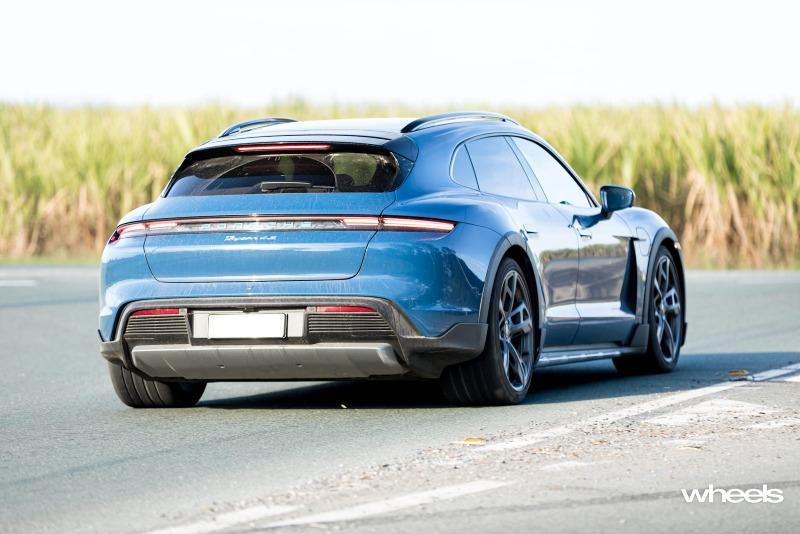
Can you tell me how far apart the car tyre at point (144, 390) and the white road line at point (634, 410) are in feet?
8.11

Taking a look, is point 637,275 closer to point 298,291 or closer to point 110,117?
point 298,291

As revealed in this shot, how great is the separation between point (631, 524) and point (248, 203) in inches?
138

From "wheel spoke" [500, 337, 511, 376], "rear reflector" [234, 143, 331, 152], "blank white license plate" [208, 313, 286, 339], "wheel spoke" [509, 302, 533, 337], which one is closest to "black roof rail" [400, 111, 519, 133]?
"rear reflector" [234, 143, 331, 152]

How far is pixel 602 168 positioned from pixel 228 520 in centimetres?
1965

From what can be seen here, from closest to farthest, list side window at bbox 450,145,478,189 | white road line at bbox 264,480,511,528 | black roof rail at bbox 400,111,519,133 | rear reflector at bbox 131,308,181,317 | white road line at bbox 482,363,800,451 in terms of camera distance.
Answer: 1. white road line at bbox 264,480,511,528
2. white road line at bbox 482,363,800,451
3. rear reflector at bbox 131,308,181,317
4. side window at bbox 450,145,478,189
5. black roof rail at bbox 400,111,519,133

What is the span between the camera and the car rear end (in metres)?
8.32

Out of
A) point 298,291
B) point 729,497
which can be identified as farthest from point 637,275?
point 729,497

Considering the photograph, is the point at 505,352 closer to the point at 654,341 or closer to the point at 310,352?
the point at 310,352

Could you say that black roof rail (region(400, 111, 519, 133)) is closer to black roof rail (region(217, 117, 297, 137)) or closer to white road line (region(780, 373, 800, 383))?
black roof rail (region(217, 117, 297, 137))

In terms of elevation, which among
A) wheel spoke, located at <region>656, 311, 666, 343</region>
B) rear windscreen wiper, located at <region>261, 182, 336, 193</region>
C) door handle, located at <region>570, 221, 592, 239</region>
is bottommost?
wheel spoke, located at <region>656, 311, 666, 343</region>

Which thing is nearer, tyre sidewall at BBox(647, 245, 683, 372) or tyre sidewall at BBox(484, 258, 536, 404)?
tyre sidewall at BBox(484, 258, 536, 404)

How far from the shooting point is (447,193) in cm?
872

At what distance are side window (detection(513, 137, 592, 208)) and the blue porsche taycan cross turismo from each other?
0.51 metres

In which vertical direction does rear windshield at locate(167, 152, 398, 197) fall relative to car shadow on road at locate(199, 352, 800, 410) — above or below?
above
